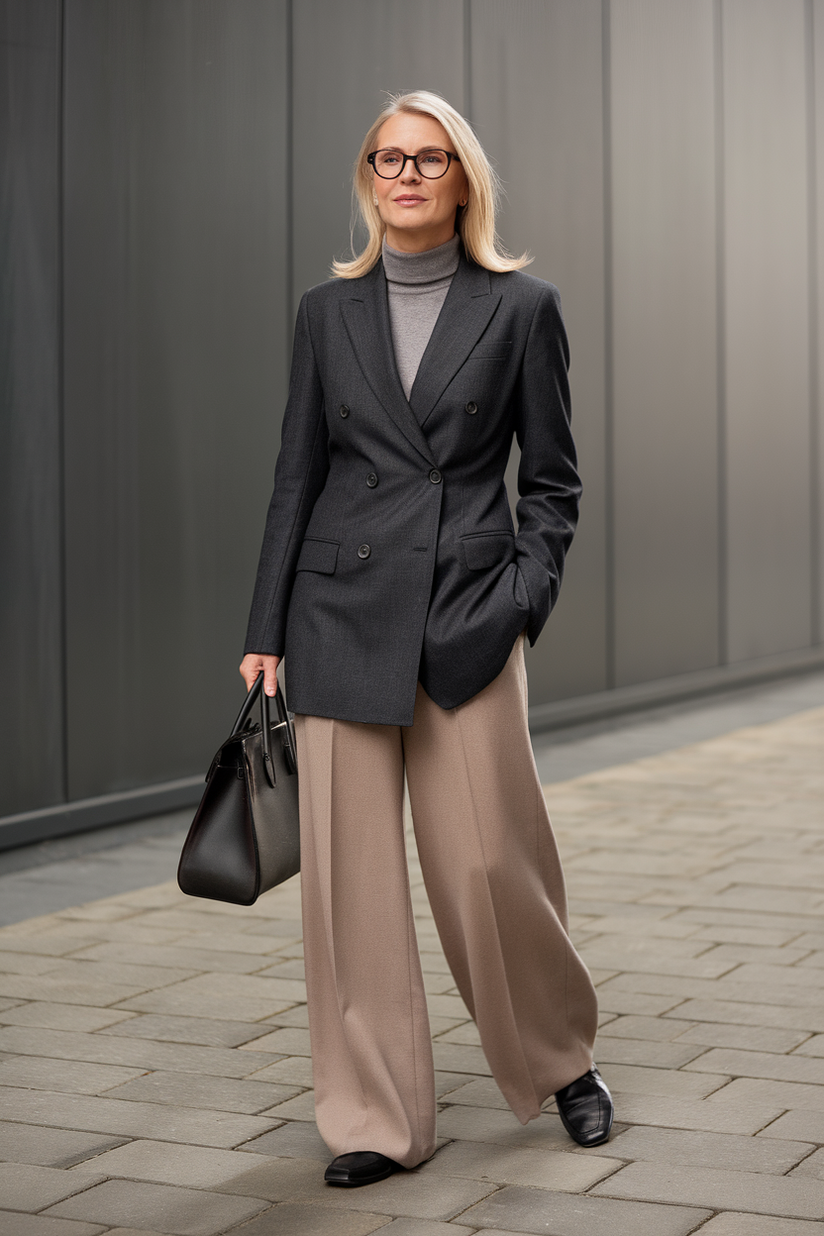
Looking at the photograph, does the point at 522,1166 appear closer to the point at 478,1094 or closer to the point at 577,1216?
the point at 577,1216

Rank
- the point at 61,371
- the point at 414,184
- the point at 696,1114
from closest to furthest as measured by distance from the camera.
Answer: the point at 414,184 < the point at 696,1114 < the point at 61,371

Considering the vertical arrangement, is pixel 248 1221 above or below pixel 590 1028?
below

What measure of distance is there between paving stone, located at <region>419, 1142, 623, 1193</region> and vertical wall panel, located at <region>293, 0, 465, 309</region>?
15.8ft

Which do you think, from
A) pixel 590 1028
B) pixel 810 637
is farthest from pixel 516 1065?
pixel 810 637

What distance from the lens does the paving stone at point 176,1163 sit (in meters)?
3.25

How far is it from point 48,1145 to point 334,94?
5409 millimetres

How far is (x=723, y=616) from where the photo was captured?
11430 mm

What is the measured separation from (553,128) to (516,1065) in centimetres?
706

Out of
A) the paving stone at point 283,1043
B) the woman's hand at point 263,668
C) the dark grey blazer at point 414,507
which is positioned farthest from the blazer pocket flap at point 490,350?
the paving stone at point 283,1043

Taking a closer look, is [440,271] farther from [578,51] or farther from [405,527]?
[578,51]

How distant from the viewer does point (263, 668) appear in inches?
131

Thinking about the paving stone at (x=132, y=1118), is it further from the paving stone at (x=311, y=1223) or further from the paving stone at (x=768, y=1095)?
the paving stone at (x=768, y=1095)

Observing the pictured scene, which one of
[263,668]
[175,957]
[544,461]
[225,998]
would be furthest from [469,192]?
[175,957]

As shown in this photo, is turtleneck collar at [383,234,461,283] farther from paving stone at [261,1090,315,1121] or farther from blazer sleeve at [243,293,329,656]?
paving stone at [261,1090,315,1121]
